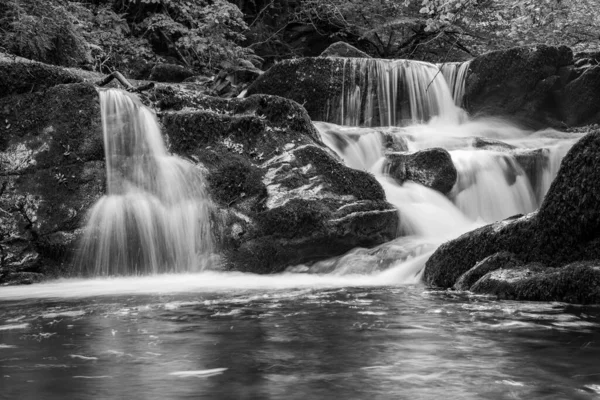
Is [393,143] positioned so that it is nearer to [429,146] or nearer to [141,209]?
[429,146]

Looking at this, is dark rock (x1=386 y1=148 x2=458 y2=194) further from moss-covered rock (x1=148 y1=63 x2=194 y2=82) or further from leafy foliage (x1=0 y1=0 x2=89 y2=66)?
moss-covered rock (x1=148 y1=63 x2=194 y2=82)

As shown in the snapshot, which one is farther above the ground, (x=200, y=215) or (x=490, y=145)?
(x=490, y=145)

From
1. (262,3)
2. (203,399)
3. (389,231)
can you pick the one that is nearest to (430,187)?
(389,231)

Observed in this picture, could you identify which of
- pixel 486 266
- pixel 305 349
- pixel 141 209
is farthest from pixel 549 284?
pixel 141 209

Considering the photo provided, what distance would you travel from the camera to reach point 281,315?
16.1 feet

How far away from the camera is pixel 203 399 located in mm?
2680

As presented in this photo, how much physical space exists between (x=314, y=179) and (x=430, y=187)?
8.21 ft

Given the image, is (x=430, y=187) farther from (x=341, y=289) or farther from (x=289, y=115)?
(x=341, y=289)

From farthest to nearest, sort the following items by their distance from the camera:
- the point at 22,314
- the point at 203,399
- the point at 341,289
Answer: the point at 341,289 → the point at 22,314 → the point at 203,399

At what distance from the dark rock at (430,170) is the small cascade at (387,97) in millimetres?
4852

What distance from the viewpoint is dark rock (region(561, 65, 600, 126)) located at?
15.1 m

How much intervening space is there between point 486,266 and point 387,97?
1017 centimetres

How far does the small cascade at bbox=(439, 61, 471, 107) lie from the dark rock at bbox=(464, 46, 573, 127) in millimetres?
182

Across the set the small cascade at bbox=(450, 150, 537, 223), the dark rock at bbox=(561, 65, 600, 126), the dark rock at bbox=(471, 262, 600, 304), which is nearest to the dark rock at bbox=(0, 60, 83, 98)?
the small cascade at bbox=(450, 150, 537, 223)
